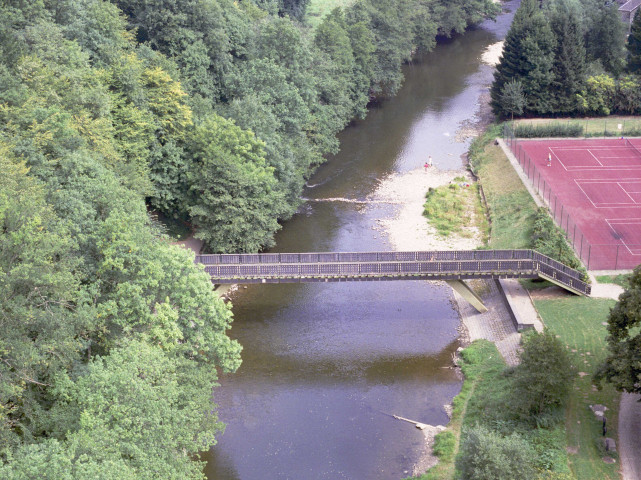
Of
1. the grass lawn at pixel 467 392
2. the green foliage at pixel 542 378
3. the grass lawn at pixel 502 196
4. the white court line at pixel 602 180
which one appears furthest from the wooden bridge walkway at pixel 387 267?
the white court line at pixel 602 180

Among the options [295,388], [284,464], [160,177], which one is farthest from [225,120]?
[284,464]

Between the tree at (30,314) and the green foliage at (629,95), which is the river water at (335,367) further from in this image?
the green foliage at (629,95)

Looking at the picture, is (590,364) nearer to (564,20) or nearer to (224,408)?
(224,408)

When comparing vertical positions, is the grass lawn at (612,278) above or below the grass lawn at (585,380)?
below

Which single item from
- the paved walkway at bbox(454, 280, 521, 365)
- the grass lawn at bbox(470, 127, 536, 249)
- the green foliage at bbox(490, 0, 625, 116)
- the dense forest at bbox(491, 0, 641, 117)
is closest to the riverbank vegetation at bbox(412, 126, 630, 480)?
the paved walkway at bbox(454, 280, 521, 365)

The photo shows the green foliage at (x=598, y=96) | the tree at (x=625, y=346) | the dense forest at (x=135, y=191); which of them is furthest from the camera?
the green foliage at (x=598, y=96)

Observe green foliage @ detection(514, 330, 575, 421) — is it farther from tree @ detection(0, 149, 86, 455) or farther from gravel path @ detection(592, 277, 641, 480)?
tree @ detection(0, 149, 86, 455)
